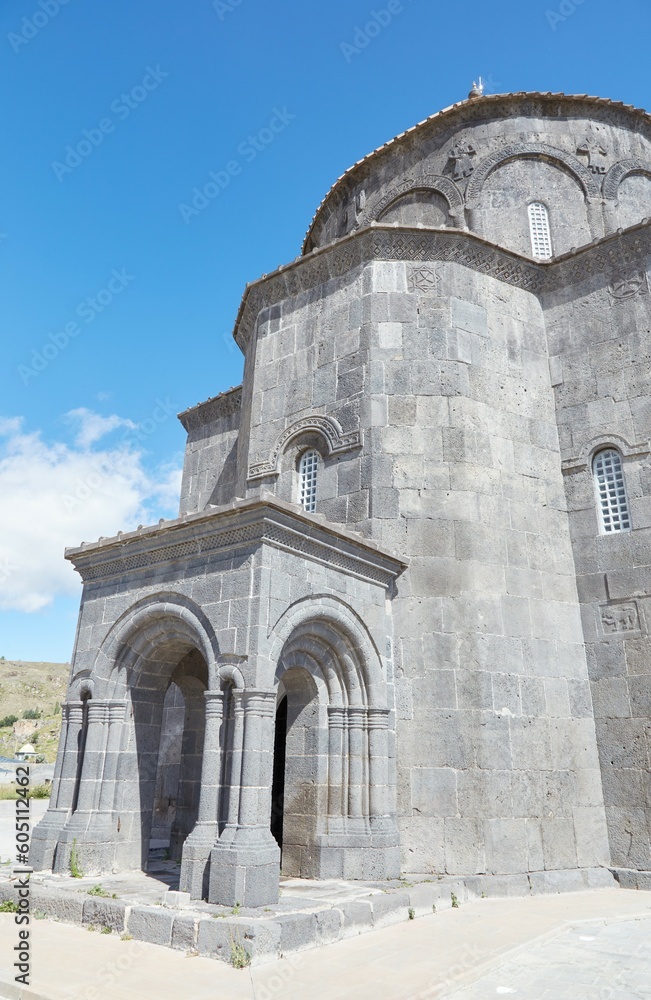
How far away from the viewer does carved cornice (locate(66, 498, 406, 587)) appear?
8797 mm

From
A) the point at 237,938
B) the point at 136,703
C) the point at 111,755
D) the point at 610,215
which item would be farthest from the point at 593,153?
the point at 237,938

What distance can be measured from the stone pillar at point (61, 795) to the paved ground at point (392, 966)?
1.33 m

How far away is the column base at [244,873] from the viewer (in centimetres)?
728

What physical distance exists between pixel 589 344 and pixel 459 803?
8233 millimetres

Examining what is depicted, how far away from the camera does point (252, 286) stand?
47.2 feet

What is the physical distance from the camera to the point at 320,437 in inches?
490

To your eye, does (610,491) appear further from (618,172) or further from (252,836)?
(618,172)

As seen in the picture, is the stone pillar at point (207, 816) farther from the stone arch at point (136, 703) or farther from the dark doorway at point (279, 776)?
the dark doorway at point (279, 776)

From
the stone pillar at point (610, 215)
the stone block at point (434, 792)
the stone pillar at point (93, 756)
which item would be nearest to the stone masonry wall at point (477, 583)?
the stone block at point (434, 792)

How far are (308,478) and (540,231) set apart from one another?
7.70m

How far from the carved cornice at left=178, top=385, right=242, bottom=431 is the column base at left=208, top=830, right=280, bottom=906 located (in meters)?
11.8

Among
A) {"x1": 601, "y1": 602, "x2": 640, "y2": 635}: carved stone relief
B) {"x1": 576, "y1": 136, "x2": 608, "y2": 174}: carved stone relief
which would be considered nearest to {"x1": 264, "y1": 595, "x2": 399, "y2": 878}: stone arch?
{"x1": 601, "y1": 602, "x2": 640, "y2": 635}: carved stone relief

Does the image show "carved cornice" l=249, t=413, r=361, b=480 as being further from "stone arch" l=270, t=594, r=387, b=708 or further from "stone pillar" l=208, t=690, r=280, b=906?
"stone pillar" l=208, t=690, r=280, b=906

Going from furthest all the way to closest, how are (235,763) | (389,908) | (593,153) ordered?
1. (593,153)
2. (235,763)
3. (389,908)
